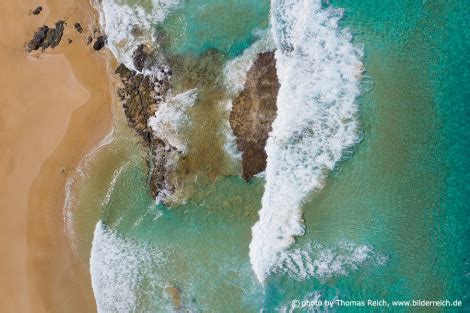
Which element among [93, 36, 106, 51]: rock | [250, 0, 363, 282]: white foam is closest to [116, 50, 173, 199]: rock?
[93, 36, 106, 51]: rock

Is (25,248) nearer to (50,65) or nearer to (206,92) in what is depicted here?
(50,65)

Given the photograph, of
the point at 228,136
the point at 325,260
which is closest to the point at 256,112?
the point at 228,136

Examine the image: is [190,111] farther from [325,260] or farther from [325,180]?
[325,260]

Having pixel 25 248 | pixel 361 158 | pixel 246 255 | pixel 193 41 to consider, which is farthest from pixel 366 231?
pixel 25 248

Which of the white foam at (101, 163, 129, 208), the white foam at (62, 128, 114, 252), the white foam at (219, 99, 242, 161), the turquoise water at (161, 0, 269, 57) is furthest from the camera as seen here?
the white foam at (62, 128, 114, 252)

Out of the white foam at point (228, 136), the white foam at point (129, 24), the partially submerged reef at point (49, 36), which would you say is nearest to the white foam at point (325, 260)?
the white foam at point (228, 136)

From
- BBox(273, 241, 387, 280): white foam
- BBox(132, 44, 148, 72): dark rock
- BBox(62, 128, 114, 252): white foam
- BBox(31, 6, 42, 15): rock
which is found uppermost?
BBox(31, 6, 42, 15): rock

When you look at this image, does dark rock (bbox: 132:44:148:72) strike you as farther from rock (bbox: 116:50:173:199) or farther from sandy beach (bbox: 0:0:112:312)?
sandy beach (bbox: 0:0:112:312)
